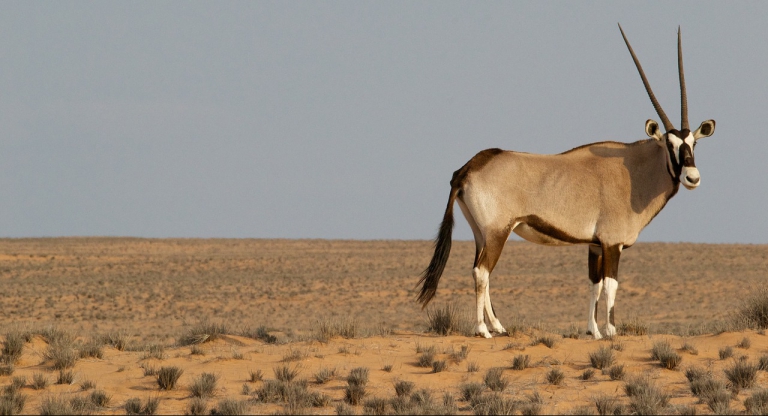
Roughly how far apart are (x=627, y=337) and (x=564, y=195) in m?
2.12

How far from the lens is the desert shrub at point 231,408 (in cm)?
721

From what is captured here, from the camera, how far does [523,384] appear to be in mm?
8547

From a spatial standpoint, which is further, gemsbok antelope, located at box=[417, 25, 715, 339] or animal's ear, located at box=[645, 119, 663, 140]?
animal's ear, located at box=[645, 119, 663, 140]

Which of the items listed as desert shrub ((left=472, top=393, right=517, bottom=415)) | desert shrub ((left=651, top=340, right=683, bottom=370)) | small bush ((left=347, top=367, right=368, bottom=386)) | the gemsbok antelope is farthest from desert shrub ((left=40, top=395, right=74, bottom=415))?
desert shrub ((left=651, top=340, right=683, bottom=370))

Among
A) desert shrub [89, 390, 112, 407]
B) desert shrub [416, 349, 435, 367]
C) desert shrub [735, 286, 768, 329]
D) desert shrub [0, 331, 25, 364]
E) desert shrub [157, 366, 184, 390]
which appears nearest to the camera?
desert shrub [89, 390, 112, 407]

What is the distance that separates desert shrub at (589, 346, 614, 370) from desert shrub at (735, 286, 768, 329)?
13.8 feet

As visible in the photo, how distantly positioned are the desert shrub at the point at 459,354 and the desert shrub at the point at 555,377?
47.1 inches

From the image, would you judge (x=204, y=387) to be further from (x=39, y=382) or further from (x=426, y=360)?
(x=426, y=360)

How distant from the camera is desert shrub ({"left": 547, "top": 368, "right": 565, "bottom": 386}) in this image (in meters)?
8.55

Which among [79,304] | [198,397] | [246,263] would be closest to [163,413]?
[198,397]

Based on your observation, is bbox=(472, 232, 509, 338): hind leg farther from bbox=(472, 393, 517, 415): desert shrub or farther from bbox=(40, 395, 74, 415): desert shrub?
bbox=(40, 395, 74, 415): desert shrub

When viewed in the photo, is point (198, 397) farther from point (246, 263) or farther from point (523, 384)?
point (246, 263)

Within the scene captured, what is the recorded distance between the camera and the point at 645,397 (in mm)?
7477

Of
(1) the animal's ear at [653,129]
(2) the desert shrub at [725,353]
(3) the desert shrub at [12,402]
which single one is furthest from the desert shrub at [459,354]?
(3) the desert shrub at [12,402]
